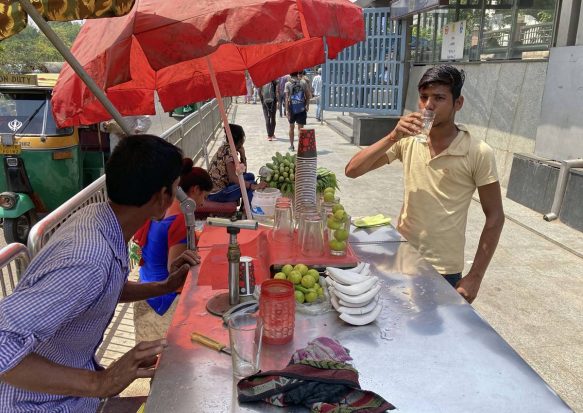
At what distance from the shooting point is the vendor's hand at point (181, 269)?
2504 mm

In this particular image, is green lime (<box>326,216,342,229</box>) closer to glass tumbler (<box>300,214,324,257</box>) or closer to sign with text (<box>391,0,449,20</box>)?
glass tumbler (<box>300,214,324,257</box>)

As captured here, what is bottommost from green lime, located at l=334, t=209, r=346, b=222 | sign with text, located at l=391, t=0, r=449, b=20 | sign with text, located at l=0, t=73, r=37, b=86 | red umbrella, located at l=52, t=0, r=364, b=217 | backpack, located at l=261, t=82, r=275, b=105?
green lime, located at l=334, t=209, r=346, b=222

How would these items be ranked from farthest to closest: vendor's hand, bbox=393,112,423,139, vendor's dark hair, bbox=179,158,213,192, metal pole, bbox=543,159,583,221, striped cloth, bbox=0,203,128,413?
1. metal pole, bbox=543,159,583,221
2. vendor's dark hair, bbox=179,158,213,192
3. vendor's hand, bbox=393,112,423,139
4. striped cloth, bbox=0,203,128,413

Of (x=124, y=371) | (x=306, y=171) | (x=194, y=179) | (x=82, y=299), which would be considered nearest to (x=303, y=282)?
(x=124, y=371)

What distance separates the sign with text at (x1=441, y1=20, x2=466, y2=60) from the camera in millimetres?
9359

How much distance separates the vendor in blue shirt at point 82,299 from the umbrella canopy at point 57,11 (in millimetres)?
606

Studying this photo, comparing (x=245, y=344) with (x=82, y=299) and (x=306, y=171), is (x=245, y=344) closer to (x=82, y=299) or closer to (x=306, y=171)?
(x=82, y=299)

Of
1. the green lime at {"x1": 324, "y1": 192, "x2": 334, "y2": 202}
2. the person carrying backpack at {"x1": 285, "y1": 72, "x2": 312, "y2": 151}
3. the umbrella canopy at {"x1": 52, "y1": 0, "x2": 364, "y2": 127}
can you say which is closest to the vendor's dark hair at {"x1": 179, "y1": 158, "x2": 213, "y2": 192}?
the umbrella canopy at {"x1": 52, "y1": 0, "x2": 364, "y2": 127}

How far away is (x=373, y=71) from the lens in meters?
Result: 12.5

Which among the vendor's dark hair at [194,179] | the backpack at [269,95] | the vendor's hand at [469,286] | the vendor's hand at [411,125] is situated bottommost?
the vendor's hand at [469,286]

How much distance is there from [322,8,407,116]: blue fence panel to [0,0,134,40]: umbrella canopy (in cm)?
1079

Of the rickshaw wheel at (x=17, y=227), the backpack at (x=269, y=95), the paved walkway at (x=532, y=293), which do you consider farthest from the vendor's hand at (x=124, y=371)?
the backpack at (x=269, y=95)

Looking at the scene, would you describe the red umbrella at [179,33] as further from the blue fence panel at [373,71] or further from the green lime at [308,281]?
the blue fence panel at [373,71]

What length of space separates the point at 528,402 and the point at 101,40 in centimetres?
253
